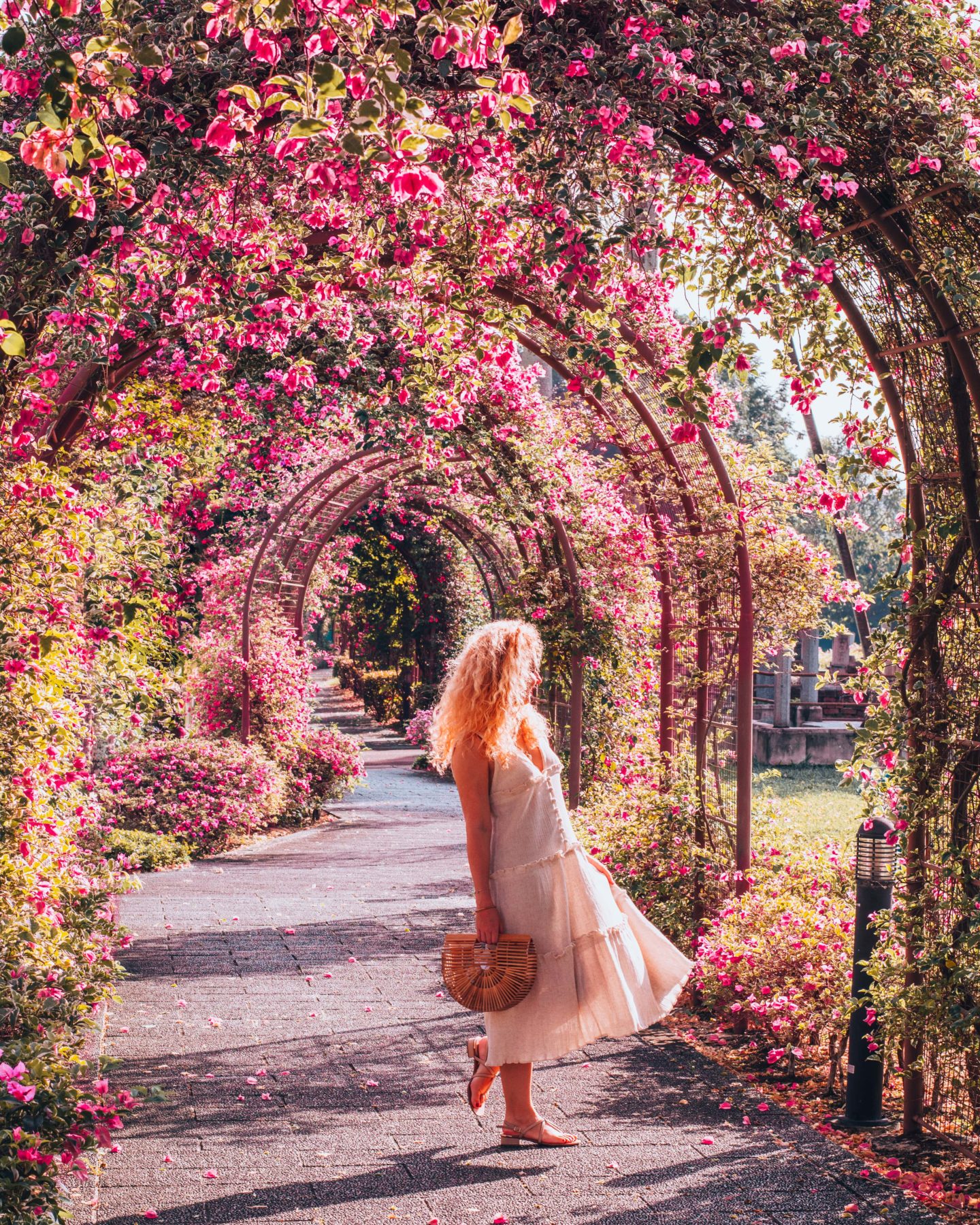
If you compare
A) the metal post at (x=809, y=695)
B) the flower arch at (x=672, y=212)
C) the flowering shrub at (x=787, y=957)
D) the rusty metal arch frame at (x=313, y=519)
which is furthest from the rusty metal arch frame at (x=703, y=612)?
the metal post at (x=809, y=695)

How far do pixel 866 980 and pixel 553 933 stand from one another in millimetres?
1107

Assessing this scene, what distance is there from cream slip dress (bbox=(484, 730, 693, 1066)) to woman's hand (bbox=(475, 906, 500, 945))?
5 cm

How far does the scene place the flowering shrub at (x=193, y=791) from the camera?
9.71 meters

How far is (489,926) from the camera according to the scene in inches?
136

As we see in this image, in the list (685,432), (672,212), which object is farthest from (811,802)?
(672,212)

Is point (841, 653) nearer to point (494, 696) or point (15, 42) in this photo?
point (494, 696)

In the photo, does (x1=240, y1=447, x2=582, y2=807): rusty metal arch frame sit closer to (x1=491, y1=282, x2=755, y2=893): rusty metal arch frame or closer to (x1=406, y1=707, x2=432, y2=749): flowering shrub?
(x1=491, y1=282, x2=755, y2=893): rusty metal arch frame

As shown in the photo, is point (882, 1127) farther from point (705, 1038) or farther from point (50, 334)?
point (50, 334)

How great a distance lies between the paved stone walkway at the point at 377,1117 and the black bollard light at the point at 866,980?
7.9 inches

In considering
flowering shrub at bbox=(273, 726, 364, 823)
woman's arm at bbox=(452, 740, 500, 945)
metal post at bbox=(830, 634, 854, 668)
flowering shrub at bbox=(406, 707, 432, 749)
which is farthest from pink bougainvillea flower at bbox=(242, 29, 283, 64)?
metal post at bbox=(830, 634, 854, 668)

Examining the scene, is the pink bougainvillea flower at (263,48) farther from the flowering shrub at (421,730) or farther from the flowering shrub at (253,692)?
the flowering shrub at (421,730)

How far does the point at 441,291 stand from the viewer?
464 cm

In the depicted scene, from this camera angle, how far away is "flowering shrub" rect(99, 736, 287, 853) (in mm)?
9711

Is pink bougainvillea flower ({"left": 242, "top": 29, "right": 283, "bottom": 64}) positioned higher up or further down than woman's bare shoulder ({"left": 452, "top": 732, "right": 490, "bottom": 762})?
higher up
